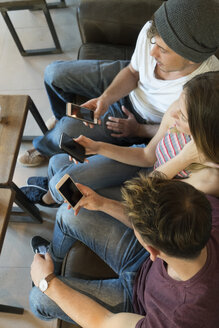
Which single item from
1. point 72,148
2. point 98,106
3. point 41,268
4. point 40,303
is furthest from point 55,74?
point 40,303

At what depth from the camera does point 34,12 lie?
2566 millimetres

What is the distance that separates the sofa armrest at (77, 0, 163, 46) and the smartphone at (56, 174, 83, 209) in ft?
3.52

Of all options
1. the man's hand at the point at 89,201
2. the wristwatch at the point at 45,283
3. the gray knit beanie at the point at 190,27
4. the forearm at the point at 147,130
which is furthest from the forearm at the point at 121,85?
the wristwatch at the point at 45,283

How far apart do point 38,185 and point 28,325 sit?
78 cm

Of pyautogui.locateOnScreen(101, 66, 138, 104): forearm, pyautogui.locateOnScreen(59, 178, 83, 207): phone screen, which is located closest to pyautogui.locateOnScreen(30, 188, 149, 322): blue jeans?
pyautogui.locateOnScreen(59, 178, 83, 207): phone screen

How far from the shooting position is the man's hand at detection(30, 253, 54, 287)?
1.14m

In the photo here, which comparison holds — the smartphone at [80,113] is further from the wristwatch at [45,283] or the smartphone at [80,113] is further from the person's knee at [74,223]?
the wristwatch at [45,283]

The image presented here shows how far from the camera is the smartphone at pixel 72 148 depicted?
1.20m

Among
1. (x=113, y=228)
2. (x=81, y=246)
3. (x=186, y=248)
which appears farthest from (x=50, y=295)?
(x=186, y=248)

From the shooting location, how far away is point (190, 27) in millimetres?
945

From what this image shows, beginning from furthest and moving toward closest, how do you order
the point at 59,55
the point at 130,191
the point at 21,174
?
the point at 59,55 → the point at 21,174 → the point at 130,191

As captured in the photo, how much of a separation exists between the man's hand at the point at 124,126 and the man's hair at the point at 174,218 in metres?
0.74

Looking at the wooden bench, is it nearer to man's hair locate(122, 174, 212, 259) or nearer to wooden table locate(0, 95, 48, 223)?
wooden table locate(0, 95, 48, 223)

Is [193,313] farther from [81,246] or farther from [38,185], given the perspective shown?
[38,185]
